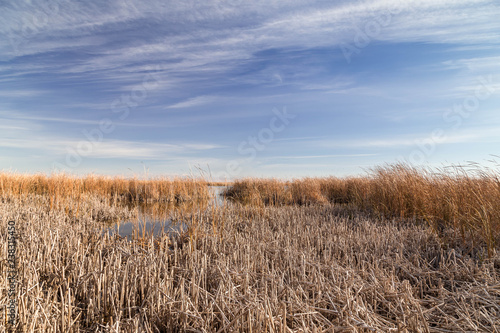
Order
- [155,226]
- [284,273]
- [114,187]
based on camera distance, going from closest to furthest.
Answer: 1. [284,273]
2. [155,226]
3. [114,187]

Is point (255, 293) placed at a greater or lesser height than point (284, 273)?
greater

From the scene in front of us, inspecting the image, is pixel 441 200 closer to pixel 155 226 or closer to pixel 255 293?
pixel 255 293

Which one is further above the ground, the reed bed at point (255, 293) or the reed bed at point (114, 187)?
the reed bed at point (114, 187)

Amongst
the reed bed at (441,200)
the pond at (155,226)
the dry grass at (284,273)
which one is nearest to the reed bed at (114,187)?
the pond at (155,226)

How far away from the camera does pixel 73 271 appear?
10.3 ft

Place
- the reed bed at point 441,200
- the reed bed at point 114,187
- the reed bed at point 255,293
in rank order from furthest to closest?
the reed bed at point 114,187 < the reed bed at point 441,200 < the reed bed at point 255,293

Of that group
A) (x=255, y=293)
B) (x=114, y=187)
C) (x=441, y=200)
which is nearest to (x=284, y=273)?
(x=255, y=293)

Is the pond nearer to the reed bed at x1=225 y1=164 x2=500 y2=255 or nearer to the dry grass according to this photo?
the dry grass

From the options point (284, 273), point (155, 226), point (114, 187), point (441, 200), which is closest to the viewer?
point (284, 273)

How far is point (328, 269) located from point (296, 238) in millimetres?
1636

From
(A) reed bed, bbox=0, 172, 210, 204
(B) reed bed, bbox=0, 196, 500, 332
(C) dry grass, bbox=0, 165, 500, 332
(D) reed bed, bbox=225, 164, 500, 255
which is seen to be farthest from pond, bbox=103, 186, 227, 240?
(A) reed bed, bbox=0, 172, 210, 204

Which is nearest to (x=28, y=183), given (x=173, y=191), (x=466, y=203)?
(x=173, y=191)

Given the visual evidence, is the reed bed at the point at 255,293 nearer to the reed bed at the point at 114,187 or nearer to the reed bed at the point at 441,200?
the reed bed at the point at 441,200

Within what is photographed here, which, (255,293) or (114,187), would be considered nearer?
(255,293)
